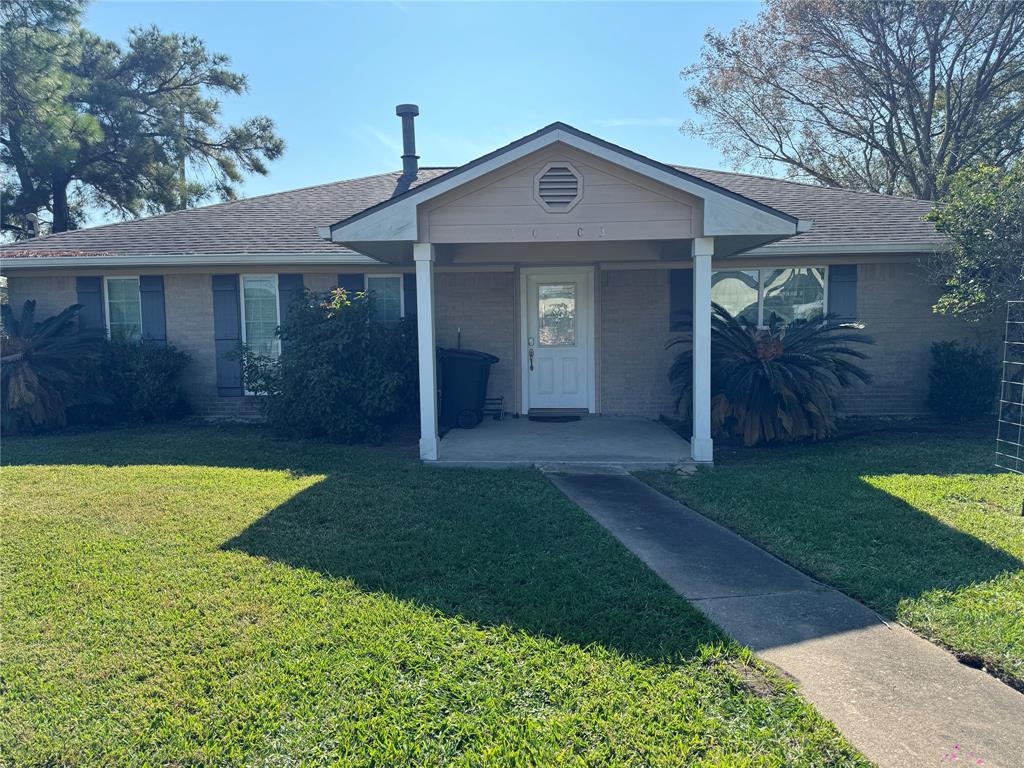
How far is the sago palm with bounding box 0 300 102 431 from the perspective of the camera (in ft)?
33.6

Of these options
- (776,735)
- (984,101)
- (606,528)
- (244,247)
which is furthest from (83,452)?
(984,101)

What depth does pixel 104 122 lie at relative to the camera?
24.0m

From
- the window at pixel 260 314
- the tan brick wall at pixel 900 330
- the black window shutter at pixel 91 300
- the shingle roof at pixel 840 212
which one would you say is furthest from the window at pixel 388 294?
the tan brick wall at pixel 900 330

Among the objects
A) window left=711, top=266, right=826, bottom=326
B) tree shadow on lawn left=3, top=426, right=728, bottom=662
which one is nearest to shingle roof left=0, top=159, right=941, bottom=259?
window left=711, top=266, right=826, bottom=326

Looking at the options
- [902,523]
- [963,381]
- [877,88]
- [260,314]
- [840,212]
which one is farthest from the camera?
[877,88]

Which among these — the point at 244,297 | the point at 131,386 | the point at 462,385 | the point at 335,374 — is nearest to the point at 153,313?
the point at 131,386

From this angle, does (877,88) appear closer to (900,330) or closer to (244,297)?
(900,330)

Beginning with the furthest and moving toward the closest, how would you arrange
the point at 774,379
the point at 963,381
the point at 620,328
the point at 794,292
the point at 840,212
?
the point at 840,212 < the point at 620,328 < the point at 794,292 < the point at 963,381 < the point at 774,379

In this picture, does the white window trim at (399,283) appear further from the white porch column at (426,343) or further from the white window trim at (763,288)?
the white window trim at (763,288)

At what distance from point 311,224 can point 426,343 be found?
16.4 ft

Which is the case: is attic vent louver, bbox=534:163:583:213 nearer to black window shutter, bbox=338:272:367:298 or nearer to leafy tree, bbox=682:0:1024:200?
black window shutter, bbox=338:272:367:298

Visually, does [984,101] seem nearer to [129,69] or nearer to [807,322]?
[807,322]

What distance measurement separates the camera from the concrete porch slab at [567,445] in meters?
8.27

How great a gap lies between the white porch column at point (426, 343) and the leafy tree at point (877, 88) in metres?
14.8
